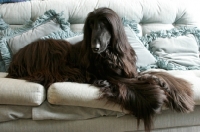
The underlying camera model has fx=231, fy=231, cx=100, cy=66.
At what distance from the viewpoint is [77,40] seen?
64.6 inches

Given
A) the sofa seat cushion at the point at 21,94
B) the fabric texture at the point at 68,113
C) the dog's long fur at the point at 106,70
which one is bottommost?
the fabric texture at the point at 68,113

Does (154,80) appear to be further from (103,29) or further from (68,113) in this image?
(68,113)

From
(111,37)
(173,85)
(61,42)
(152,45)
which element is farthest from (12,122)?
(152,45)

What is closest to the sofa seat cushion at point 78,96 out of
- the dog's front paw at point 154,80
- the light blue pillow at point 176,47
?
the dog's front paw at point 154,80

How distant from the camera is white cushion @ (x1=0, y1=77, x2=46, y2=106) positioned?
1150 millimetres

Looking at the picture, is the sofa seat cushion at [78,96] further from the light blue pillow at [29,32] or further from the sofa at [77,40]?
the light blue pillow at [29,32]

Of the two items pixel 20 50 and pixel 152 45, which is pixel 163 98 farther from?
pixel 20 50

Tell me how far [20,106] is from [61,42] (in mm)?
505

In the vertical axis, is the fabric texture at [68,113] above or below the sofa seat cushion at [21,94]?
below

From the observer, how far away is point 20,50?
5.03 ft

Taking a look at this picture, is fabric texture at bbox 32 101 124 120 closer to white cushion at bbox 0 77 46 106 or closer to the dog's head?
white cushion at bbox 0 77 46 106

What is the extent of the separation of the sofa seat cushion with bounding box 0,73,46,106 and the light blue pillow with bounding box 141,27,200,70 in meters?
0.93

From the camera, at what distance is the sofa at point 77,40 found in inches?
46.1

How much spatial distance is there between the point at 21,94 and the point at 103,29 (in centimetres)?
53
